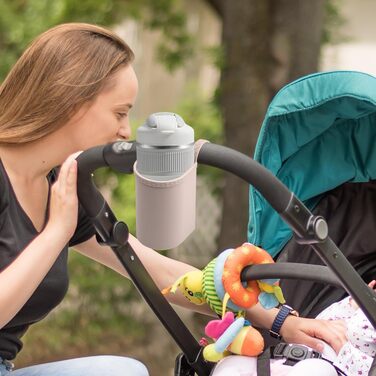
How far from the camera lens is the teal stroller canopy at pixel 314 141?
2365mm

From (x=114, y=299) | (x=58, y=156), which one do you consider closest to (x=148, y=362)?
(x=114, y=299)

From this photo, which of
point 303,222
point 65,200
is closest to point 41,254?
point 65,200

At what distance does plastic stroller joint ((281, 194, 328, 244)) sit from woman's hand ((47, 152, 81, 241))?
474mm

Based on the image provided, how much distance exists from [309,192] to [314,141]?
0.50 feet

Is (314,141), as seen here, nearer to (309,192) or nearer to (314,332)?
(309,192)

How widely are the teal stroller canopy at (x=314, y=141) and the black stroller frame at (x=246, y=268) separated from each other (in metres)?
0.42

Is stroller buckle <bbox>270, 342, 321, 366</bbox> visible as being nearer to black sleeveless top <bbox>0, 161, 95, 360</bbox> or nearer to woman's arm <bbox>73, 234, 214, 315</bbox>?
woman's arm <bbox>73, 234, 214, 315</bbox>

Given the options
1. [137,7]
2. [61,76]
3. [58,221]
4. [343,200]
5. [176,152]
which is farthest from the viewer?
[137,7]

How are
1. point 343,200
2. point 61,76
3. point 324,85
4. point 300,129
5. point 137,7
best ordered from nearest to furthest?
point 61,76 → point 324,85 → point 300,129 → point 343,200 → point 137,7

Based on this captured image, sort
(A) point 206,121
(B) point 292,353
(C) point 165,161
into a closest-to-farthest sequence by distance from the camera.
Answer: (C) point 165,161
(B) point 292,353
(A) point 206,121

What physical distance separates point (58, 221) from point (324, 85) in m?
0.82

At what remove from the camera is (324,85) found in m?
→ 2.37

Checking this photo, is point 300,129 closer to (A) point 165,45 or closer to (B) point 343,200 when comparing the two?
(B) point 343,200

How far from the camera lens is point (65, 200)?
76.9 inches
